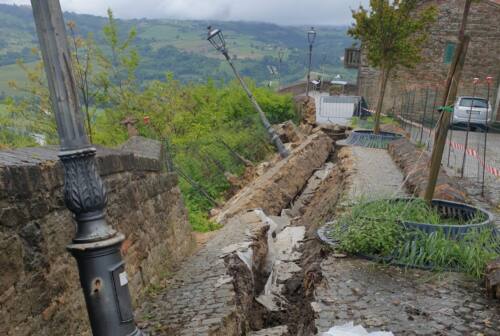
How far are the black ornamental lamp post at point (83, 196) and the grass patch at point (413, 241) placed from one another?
2960mm

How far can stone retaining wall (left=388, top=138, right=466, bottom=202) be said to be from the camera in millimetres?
5574

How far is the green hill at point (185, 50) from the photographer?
1253 inches

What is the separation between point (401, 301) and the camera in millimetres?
3551

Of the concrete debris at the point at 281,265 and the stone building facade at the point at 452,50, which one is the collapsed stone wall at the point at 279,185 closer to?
the concrete debris at the point at 281,265

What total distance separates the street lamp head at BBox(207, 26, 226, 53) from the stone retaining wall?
6.33 m

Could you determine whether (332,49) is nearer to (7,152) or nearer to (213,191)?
(213,191)

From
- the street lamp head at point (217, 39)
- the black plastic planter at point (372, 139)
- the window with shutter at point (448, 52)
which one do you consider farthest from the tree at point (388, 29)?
the window with shutter at point (448, 52)

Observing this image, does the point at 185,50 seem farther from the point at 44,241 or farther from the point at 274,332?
→ the point at 44,241

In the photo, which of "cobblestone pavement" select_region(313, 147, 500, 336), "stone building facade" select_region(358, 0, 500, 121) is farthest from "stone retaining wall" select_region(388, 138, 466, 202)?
"stone building facade" select_region(358, 0, 500, 121)

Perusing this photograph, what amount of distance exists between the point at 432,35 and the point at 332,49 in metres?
119

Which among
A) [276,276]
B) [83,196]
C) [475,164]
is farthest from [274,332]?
[475,164]

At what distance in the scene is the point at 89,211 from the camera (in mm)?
2082

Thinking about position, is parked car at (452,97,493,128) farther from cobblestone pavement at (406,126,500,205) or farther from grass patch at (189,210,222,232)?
grass patch at (189,210,222,232)

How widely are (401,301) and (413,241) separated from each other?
87 cm
